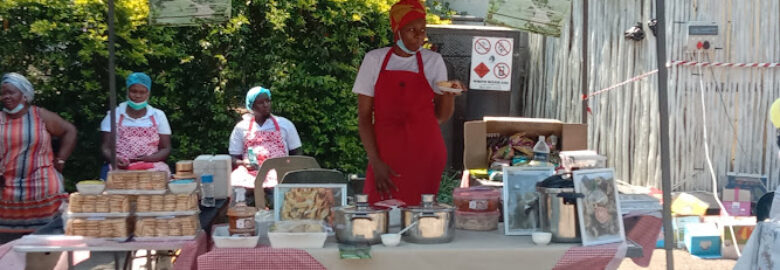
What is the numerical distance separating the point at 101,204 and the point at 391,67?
1.46m

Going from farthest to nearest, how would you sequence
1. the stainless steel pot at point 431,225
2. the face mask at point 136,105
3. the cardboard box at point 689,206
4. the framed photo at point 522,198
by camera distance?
the cardboard box at point 689,206
the face mask at point 136,105
the framed photo at point 522,198
the stainless steel pot at point 431,225

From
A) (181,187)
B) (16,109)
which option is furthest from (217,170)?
(16,109)

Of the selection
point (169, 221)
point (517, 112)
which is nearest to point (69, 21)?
point (169, 221)

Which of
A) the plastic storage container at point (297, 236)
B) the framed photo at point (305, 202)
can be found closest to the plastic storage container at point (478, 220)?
the framed photo at point (305, 202)

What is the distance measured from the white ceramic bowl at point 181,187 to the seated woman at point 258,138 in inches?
110

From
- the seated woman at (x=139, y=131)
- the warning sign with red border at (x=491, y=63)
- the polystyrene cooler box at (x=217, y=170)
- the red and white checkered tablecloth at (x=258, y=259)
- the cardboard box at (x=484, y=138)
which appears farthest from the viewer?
the warning sign with red border at (x=491, y=63)

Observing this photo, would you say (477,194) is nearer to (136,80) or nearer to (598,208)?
(598,208)

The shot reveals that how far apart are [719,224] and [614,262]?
12.1 ft

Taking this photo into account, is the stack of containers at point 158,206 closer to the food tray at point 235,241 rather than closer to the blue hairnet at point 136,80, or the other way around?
the food tray at point 235,241

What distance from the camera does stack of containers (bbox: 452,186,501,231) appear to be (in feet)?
12.1

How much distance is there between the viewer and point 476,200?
370cm

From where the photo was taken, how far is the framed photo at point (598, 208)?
135 inches

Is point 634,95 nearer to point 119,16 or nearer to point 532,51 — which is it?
point 532,51

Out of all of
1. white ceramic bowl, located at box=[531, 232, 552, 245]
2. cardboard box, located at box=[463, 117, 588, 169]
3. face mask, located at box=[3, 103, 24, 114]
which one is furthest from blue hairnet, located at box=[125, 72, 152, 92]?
white ceramic bowl, located at box=[531, 232, 552, 245]
